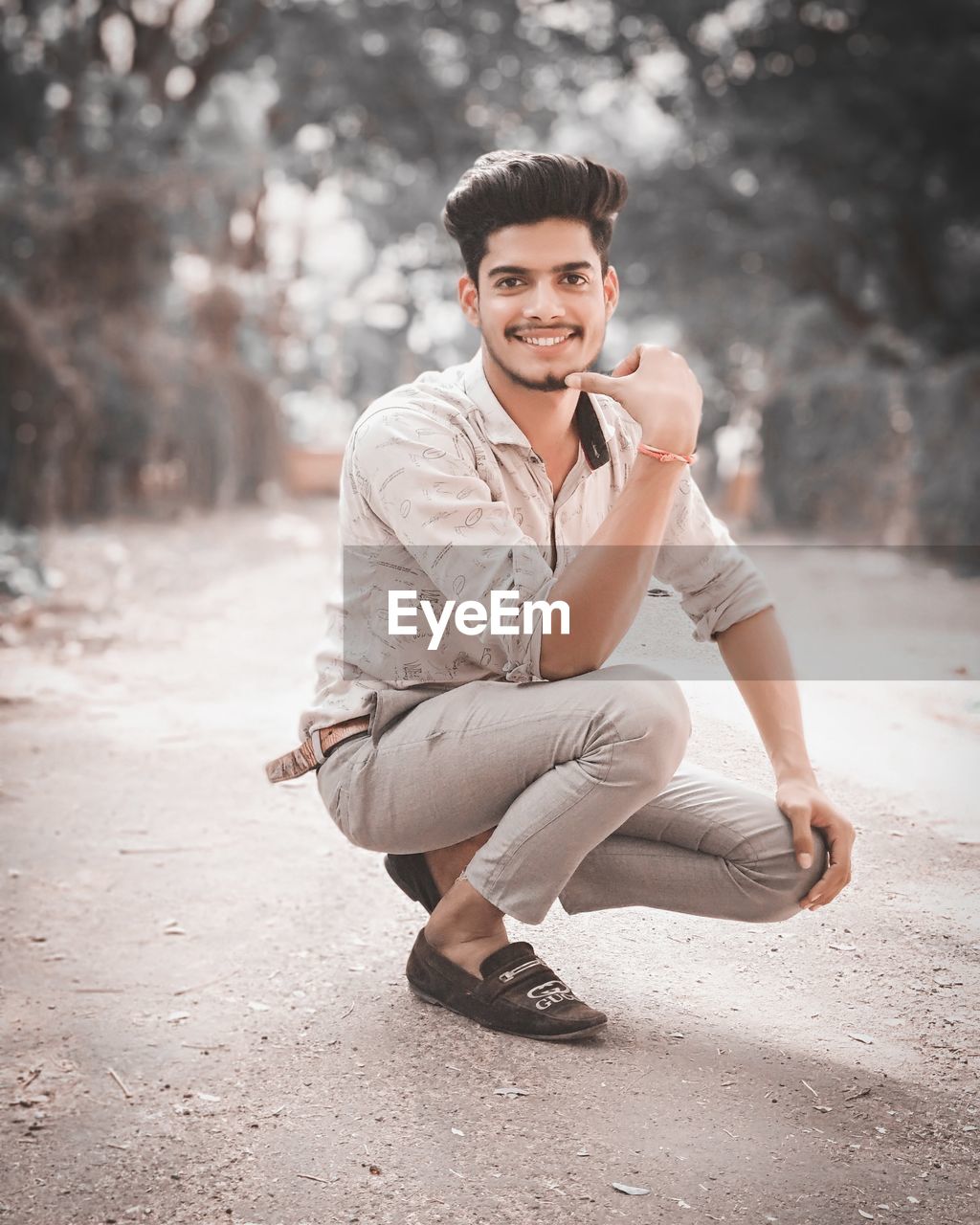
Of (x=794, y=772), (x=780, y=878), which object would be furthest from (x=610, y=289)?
(x=780, y=878)

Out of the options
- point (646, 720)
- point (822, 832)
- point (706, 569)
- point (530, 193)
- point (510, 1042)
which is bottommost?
point (510, 1042)

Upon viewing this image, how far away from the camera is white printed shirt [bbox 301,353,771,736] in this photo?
1415mm

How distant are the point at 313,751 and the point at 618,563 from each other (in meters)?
0.49

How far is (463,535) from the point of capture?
1413 mm

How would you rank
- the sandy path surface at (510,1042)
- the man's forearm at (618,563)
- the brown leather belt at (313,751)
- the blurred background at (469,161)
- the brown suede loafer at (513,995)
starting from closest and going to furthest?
the sandy path surface at (510,1042)
the man's forearm at (618,563)
the brown suede loafer at (513,995)
the brown leather belt at (313,751)
the blurred background at (469,161)

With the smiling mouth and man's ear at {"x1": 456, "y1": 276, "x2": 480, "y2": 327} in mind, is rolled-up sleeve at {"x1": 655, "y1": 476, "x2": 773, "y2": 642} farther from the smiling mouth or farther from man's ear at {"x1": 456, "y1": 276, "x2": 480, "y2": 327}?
man's ear at {"x1": 456, "y1": 276, "x2": 480, "y2": 327}

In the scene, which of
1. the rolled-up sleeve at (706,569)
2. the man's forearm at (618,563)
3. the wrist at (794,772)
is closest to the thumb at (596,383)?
the man's forearm at (618,563)

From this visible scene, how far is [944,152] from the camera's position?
783 cm

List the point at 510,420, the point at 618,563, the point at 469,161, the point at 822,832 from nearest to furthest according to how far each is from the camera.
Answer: the point at 618,563
the point at 822,832
the point at 510,420
the point at 469,161

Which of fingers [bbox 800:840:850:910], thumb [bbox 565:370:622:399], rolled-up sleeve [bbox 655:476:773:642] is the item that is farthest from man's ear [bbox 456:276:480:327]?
fingers [bbox 800:840:850:910]

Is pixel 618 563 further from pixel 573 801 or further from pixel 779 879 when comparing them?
pixel 779 879

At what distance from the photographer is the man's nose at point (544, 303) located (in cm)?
149

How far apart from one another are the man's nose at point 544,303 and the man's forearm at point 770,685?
45 cm

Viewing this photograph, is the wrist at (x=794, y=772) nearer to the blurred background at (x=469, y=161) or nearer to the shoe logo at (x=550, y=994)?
the shoe logo at (x=550, y=994)
